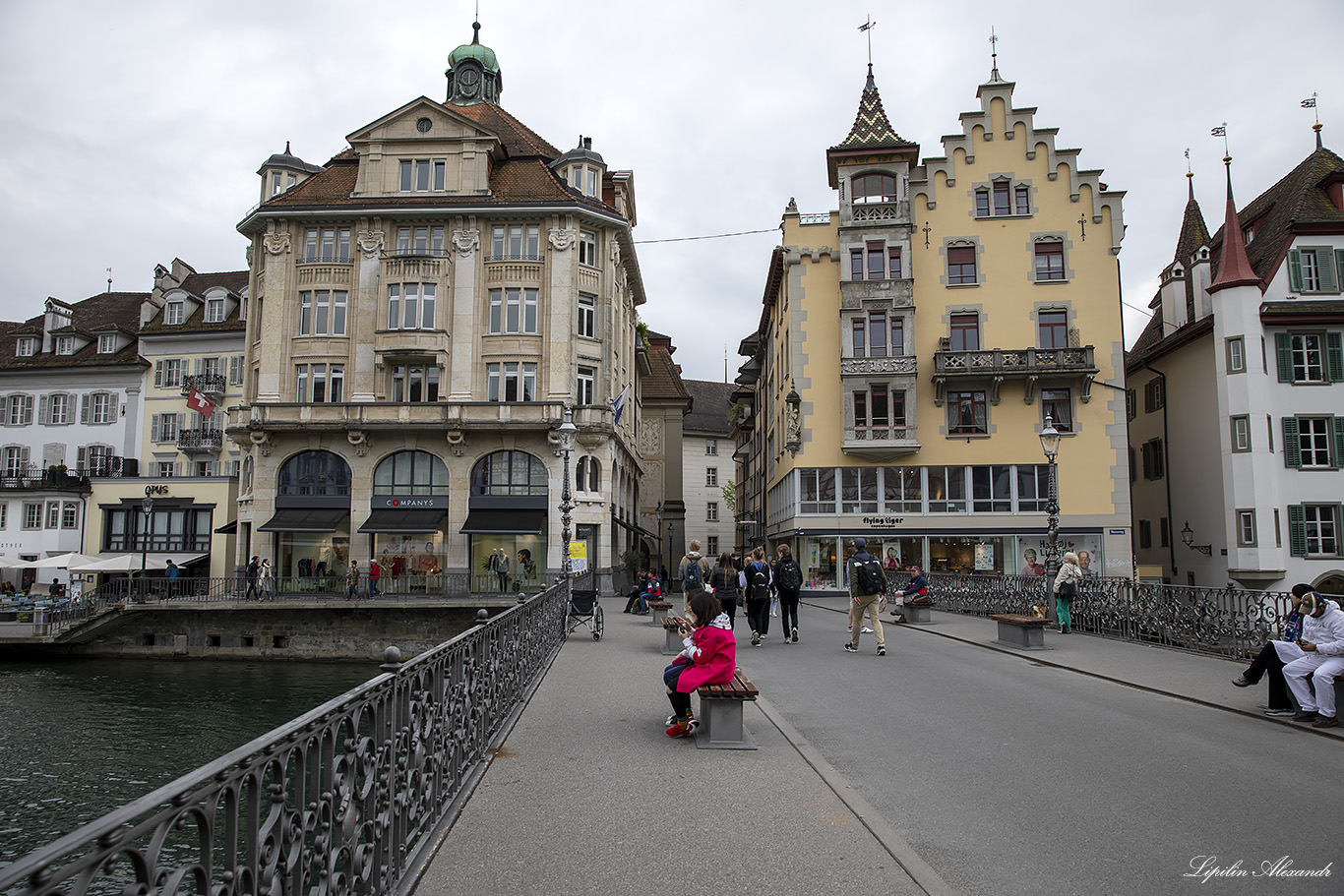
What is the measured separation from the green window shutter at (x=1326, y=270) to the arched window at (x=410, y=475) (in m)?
35.8

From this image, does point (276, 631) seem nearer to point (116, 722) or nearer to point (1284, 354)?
point (116, 722)

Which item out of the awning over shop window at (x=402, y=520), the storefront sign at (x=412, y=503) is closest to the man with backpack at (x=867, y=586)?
the awning over shop window at (x=402, y=520)

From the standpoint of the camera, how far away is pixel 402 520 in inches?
1501

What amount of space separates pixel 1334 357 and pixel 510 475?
32800mm

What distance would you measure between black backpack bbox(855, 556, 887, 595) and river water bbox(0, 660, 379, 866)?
37.4 feet

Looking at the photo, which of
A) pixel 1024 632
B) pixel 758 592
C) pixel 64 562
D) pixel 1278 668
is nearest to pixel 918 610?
pixel 1024 632

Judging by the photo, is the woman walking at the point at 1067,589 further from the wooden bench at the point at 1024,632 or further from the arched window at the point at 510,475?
the arched window at the point at 510,475

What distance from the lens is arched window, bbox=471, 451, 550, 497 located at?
128 feet

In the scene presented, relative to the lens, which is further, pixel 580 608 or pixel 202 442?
pixel 202 442

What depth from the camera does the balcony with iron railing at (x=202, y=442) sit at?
46.4m

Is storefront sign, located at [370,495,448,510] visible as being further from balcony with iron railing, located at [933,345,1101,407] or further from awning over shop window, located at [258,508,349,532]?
balcony with iron railing, located at [933,345,1101,407]

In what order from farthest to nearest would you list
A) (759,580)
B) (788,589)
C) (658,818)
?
(788,589), (759,580), (658,818)

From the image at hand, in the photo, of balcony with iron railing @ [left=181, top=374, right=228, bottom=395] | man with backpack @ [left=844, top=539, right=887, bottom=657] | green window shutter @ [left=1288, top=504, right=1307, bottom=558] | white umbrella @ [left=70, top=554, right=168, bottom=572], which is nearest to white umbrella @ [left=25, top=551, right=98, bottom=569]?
white umbrella @ [left=70, top=554, right=168, bottom=572]

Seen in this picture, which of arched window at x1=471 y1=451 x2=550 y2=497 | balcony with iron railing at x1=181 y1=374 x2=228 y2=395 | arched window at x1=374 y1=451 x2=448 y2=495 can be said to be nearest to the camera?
arched window at x1=471 y1=451 x2=550 y2=497
